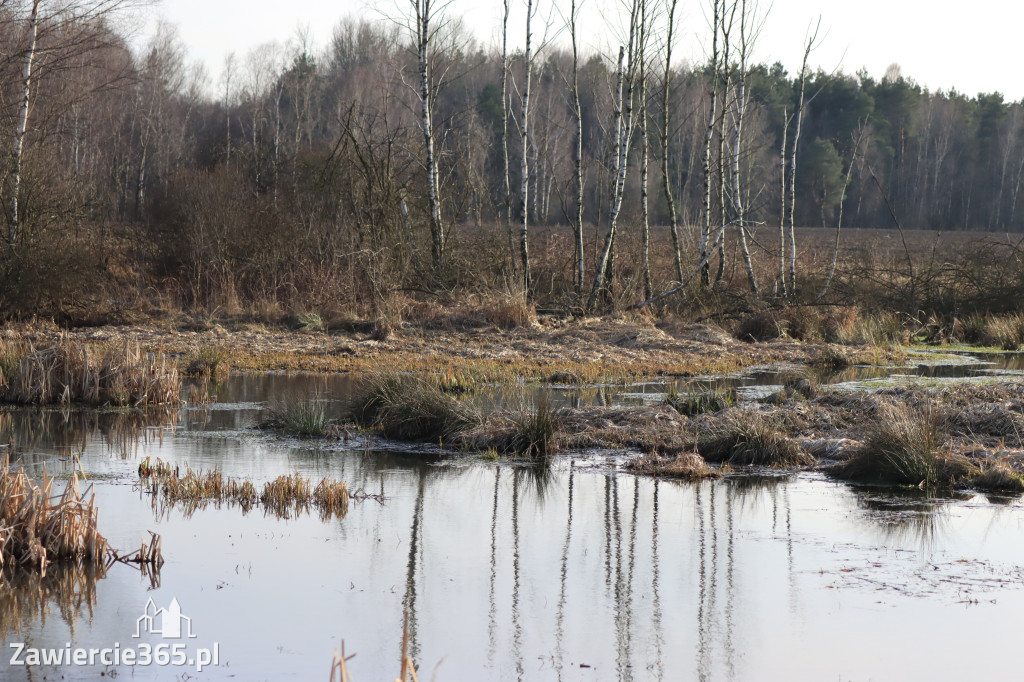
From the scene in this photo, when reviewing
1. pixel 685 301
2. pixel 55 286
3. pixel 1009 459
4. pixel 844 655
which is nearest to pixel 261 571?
pixel 844 655

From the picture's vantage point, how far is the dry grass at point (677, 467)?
10195mm

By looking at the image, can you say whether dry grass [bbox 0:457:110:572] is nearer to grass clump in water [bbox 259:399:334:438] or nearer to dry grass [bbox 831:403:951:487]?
grass clump in water [bbox 259:399:334:438]

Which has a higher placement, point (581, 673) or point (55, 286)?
point (55, 286)

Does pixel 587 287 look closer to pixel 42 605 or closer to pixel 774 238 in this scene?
pixel 42 605

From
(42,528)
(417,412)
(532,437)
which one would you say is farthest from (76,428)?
(42,528)

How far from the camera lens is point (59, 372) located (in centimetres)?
1390

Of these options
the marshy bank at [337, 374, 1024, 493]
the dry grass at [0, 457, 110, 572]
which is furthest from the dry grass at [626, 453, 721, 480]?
the dry grass at [0, 457, 110, 572]

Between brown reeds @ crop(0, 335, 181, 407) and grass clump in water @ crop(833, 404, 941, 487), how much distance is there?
8.77m

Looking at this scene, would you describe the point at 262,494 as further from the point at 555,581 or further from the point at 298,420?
the point at 298,420

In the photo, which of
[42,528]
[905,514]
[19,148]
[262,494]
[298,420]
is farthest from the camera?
[19,148]

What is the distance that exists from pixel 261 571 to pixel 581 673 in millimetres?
2595

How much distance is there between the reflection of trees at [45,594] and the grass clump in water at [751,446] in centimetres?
649

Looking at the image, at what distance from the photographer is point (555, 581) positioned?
6.83 m

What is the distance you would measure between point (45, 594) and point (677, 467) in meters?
5.95
